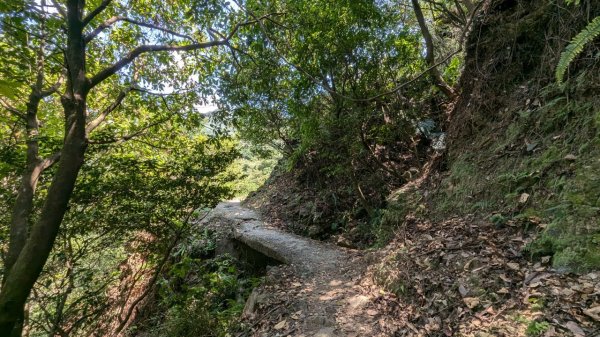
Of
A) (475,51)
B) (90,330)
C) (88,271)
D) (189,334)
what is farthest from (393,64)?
(90,330)

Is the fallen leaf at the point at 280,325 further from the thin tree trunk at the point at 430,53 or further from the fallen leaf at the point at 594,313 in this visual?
the thin tree trunk at the point at 430,53

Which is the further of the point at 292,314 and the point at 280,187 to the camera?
the point at 280,187

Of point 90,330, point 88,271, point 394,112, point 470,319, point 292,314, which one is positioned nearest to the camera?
point 470,319

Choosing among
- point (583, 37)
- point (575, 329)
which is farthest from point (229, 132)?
point (575, 329)

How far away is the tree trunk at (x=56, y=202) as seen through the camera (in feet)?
9.20

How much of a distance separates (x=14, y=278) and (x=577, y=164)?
578 centimetres

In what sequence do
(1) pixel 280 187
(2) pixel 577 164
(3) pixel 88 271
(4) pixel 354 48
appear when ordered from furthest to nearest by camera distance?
(1) pixel 280 187 → (4) pixel 354 48 → (3) pixel 88 271 → (2) pixel 577 164

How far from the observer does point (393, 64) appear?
6234 mm

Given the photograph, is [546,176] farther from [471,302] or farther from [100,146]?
[100,146]

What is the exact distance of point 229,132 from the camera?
20.1 feet

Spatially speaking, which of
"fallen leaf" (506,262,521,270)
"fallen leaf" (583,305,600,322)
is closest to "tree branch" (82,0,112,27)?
"fallen leaf" (506,262,521,270)

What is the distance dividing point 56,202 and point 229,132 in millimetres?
3475

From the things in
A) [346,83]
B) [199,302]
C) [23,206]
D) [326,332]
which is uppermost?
[346,83]

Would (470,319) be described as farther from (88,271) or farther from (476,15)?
(476,15)
